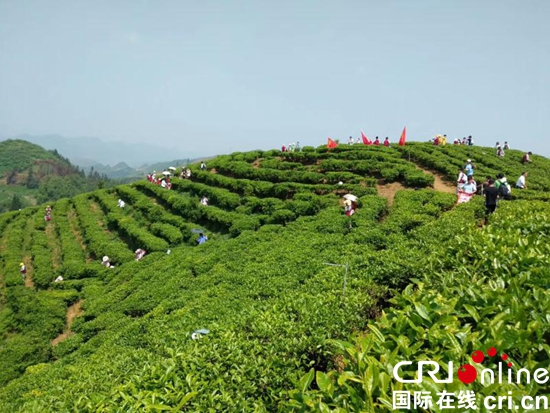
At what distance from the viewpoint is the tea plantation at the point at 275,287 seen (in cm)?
344

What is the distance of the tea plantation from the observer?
3.44 m

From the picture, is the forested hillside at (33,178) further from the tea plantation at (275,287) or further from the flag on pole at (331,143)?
the flag on pole at (331,143)

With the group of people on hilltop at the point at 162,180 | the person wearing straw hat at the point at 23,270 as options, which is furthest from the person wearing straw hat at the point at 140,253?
the group of people on hilltop at the point at 162,180

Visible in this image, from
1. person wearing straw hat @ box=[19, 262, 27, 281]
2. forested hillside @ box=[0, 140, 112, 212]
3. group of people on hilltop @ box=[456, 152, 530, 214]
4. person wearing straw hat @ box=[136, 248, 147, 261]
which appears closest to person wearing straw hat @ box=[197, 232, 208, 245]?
person wearing straw hat @ box=[136, 248, 147, 261]

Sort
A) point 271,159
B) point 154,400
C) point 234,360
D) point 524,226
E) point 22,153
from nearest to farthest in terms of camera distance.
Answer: point 154,400
point 234,360
point 524,226
point 271,159
point 22,153

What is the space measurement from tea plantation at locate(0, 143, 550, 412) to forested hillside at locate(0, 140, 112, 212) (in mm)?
81045

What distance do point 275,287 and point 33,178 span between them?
158 metres

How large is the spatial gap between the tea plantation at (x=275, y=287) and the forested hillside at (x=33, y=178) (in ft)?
266

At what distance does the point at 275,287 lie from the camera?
10125mm

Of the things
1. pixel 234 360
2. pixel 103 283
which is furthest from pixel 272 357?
pixel 103 283

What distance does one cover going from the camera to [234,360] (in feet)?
16.3

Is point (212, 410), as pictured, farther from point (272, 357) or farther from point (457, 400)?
point (457, 400)

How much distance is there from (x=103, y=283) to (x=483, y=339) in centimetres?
2128
